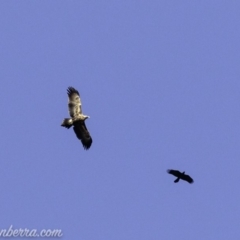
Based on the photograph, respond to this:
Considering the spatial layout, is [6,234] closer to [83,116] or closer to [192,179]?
[83,116]

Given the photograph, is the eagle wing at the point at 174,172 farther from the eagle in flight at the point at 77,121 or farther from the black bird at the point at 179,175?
the eagle in flight at the point at 77,121

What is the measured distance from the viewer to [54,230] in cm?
4272

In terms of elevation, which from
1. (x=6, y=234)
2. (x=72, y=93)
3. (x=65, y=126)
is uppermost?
(x=72, y=93)

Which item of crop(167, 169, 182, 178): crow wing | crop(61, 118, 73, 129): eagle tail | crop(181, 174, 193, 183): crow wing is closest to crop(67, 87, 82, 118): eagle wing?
crop(61, 118, 73, 129): eagle tail

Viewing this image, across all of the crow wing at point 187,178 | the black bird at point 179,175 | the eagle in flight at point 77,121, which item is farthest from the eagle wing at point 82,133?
the crow wing at point 187,178

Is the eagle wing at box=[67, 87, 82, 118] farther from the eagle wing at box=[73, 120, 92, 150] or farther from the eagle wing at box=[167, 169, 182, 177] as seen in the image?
the eagle wing at box=[167, 169, 182, 177]

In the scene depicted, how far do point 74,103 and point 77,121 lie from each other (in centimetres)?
175

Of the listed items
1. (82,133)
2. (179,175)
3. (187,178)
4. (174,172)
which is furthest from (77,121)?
(187,178)

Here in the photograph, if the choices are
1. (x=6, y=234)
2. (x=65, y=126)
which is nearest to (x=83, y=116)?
(x=65, y=126)

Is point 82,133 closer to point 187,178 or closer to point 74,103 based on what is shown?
point 74,103

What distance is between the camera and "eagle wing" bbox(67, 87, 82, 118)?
48.8 meters

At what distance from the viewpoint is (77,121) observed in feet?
158

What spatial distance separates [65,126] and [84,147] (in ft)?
7.52

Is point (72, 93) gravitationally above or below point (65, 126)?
above
